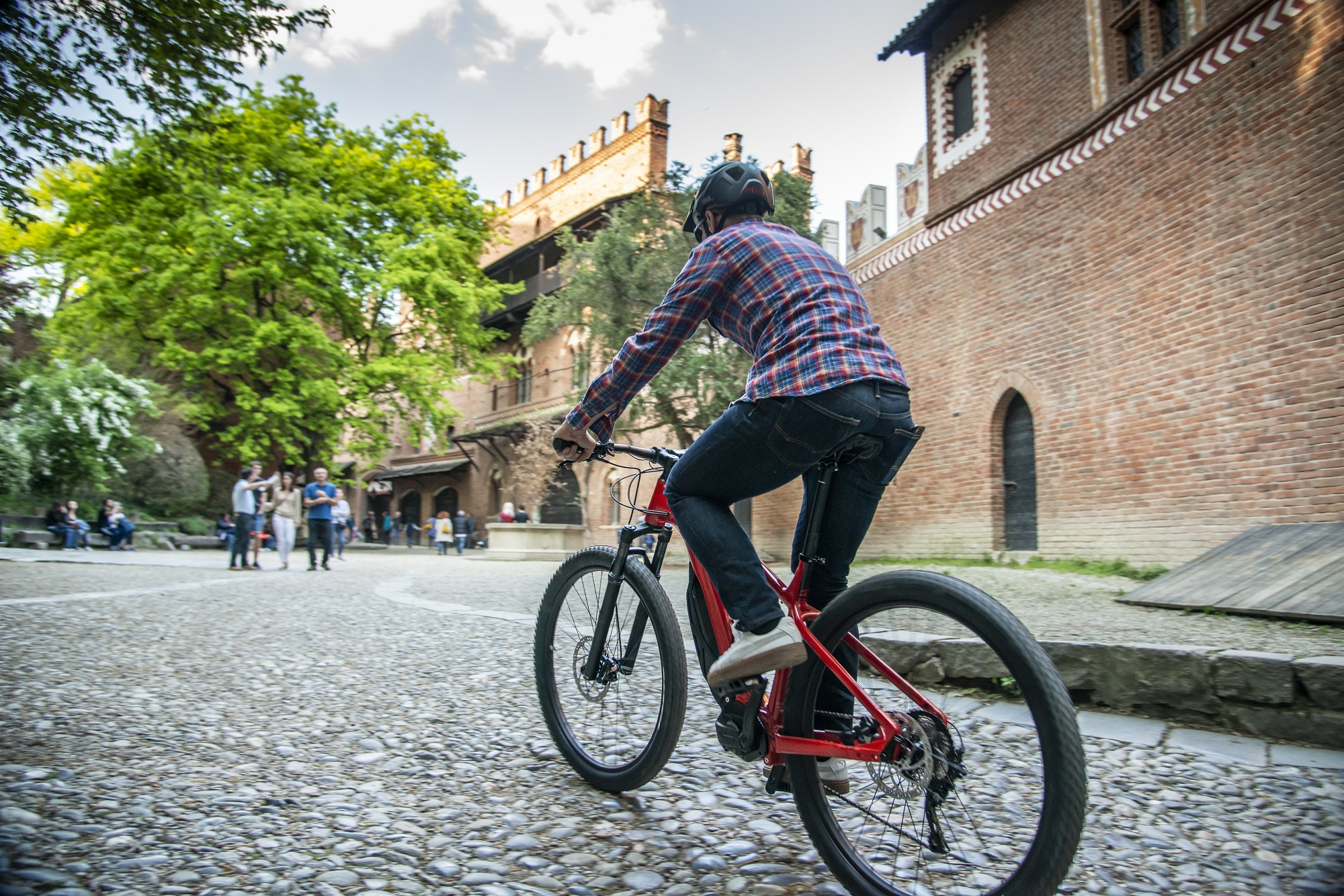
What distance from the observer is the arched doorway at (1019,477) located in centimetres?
1223

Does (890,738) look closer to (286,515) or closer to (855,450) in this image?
(855,450)

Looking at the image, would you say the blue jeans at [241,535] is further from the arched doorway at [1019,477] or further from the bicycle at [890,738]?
the arched doorway at [1019,477]

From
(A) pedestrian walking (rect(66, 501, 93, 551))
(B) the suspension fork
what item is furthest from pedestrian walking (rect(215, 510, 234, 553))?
(B) the suspension fork

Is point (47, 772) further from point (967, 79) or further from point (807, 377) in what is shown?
point (967, 79)

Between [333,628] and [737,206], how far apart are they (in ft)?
16.9

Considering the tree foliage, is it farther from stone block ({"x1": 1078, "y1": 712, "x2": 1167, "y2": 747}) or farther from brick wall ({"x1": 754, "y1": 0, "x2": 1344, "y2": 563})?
stone block ({"x1": 1078, "y1": 712, "x2": 1167, "y2": 747})

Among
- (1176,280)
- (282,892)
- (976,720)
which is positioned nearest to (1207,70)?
(1176,280)

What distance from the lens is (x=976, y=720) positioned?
6.04 ft

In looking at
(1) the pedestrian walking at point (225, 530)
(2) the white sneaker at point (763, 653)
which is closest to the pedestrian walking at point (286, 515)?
(1) the pedestrian walking at point (225, 530)

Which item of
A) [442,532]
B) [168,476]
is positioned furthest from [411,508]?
[168,476]

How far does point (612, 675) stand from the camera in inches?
103

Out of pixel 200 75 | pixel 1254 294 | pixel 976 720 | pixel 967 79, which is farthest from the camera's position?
pixel 967 79

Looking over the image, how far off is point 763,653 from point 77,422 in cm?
2307

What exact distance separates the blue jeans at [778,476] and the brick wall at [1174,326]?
811 cm
